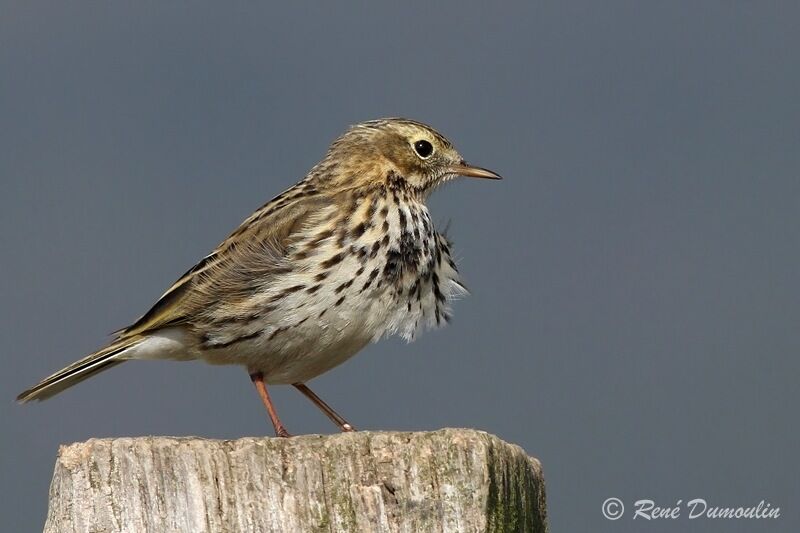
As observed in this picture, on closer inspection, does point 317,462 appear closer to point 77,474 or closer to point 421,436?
point 421,436

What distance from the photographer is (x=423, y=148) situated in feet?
33.4

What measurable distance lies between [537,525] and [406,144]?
17.3 ft

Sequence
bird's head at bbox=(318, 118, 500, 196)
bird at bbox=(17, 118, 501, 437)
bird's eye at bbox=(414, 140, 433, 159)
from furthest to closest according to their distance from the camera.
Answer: bird's eye at bbox=(414, 140, 433, 159) < bird's head at bbox=(318, 118, 500, 196) < bird at bbox=(17, 118, 501, 437)

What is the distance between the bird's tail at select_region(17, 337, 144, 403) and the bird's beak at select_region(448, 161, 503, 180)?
3012 millimetres

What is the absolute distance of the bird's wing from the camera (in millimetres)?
8969

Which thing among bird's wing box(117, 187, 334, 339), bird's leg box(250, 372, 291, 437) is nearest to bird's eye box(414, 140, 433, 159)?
bird's wing box(117, 187, 334, 339)

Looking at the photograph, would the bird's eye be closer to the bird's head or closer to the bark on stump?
the bird's head

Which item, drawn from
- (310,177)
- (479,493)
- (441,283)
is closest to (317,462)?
A: (479,493)

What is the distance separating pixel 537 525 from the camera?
5.40 m

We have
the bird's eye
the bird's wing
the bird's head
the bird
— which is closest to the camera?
the bird

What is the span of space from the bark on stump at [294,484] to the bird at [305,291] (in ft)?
12.0

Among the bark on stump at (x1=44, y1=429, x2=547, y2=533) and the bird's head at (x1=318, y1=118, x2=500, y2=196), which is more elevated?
the bird's head at (x1=318, y1=118, x2=500, y2=196)

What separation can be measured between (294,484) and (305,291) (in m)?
3.82

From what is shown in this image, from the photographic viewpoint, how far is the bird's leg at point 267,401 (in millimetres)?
8781
